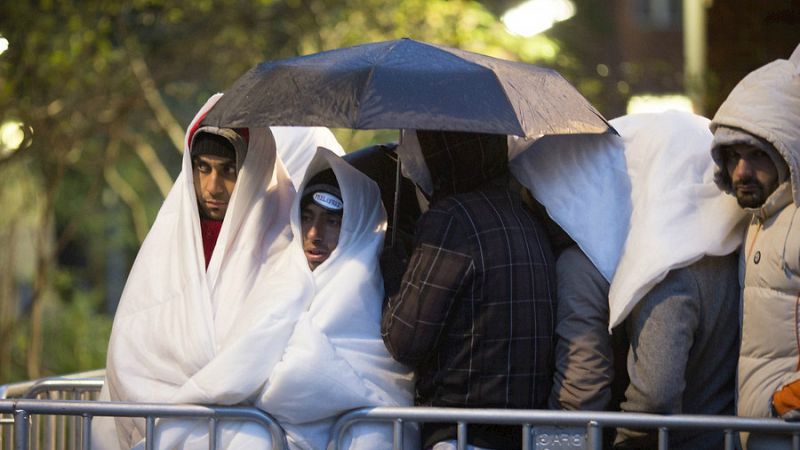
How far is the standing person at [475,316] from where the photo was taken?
14.6 ft

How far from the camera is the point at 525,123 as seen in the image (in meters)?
4.36

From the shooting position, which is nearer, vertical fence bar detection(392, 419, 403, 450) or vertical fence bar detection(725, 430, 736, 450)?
vertical fence bar detection(725, 430, 736, 450)

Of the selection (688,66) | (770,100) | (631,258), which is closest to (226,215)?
(631,258)

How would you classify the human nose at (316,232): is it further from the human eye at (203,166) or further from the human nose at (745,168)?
the human nose at (745,168)

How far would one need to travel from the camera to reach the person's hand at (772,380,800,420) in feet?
13.5

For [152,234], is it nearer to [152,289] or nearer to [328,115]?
[152,289]

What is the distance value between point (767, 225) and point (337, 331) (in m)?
1.54

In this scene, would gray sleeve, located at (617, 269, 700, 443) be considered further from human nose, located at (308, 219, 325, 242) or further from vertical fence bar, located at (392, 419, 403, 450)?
human nose, located at (308, 219, 325, 242)

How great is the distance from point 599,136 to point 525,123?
23.9 inches

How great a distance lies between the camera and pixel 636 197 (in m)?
4.66

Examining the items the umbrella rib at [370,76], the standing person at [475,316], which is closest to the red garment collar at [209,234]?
the standing person at [475,316]

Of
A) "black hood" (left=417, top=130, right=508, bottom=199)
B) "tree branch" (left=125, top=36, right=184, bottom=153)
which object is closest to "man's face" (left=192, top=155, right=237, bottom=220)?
"black hood" (left=417, top=130, right=508, bottom=199)

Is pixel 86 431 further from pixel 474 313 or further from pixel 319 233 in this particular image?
pixel 474 313

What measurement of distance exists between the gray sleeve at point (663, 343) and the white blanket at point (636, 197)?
0.24 feet
